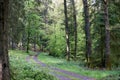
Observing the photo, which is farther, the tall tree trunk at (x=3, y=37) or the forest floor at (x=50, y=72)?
the forest floor at (x=50, y=72)

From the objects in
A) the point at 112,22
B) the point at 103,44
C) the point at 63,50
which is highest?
the point at 112,22

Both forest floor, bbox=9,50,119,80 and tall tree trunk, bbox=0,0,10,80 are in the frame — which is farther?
forest floor, bbox=9,50,119,80

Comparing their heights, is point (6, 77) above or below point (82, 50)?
above

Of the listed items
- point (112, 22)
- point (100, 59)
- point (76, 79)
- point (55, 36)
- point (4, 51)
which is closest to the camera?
point (4, 51)

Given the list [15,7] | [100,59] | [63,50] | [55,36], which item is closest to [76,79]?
[15,7]

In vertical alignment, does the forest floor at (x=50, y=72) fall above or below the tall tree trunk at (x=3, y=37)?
below

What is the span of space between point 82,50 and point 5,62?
34432 mm

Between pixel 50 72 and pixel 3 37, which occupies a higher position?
pixel 3 37

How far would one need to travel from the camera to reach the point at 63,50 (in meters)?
49.1

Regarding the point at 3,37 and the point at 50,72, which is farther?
the point at 50,72

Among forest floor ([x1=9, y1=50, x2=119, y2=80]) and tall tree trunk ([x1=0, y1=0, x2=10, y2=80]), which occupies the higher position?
tall tree trunk ([x1=0, y1=0, x2=10, y2=80])

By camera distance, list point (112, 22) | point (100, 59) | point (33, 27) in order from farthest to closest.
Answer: point (33, 27), point (112, 22), point (100, 59)

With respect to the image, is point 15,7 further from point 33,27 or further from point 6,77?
point 33,27

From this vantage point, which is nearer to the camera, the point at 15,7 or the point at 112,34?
the point at 15,7
